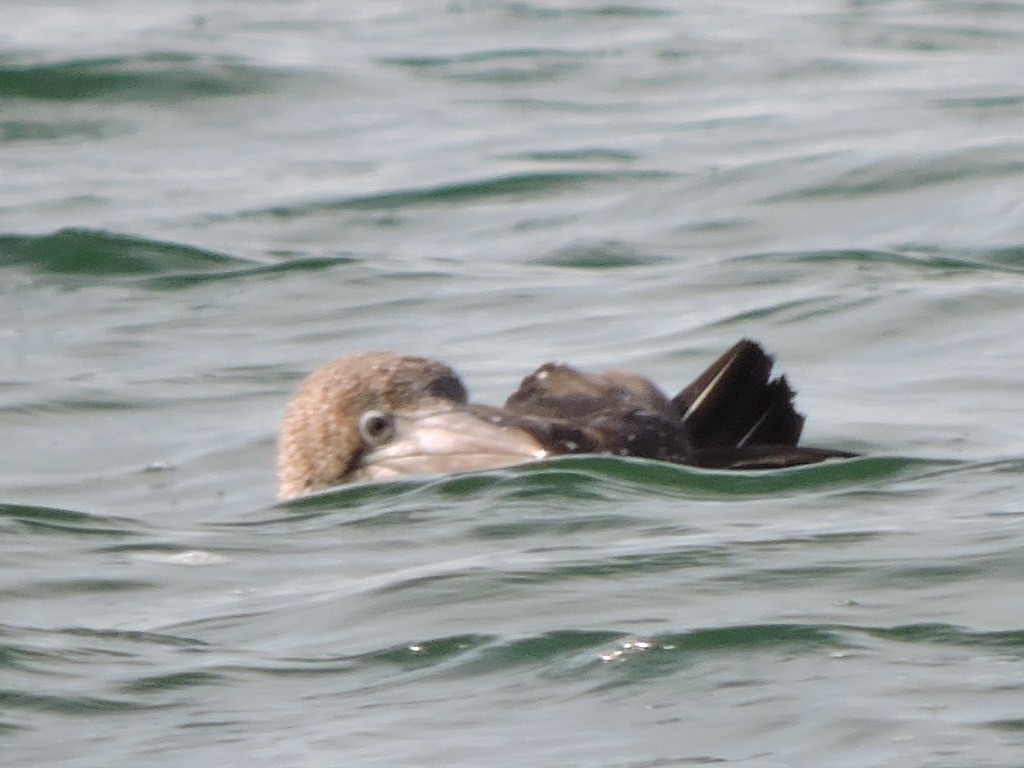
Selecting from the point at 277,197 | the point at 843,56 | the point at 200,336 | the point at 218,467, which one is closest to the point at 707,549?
the point at 218,467

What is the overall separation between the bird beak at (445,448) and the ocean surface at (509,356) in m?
0.08

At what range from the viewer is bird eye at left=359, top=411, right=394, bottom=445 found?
837 centimetres

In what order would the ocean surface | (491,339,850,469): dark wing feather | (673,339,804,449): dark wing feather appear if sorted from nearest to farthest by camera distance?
the ocean surface → (491,339,850,469): dark wing feather → (673,339,804,449): dark wing feather

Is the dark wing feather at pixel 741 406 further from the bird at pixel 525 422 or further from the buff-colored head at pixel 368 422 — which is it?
the buff-colored head at pixel 368 422

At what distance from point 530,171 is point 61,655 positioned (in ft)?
34.0

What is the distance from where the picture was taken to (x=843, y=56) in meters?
20.3

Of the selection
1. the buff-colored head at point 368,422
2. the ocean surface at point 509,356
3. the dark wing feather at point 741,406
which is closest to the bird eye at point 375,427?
the buff-colored head at point 368,422

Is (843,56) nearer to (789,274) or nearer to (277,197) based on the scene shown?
(277,197)

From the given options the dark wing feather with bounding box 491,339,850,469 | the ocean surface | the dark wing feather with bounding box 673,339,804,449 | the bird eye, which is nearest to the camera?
the ocean surface

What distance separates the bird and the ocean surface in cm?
9

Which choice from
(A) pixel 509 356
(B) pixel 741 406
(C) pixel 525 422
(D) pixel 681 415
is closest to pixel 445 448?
(C) pixel 525 422

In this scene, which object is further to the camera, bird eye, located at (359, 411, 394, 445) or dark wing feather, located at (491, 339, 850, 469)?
bird eye, located at (359, 411, 394, 445)

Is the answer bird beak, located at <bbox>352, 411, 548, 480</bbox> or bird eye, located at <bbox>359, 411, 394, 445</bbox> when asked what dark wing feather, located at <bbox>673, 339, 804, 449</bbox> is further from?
bird eye, located at <bbox>359, 411, 394, 445</bbox>

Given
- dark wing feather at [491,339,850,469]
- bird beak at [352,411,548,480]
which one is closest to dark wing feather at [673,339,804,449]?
dark wing feather at [491,339,850,469]
